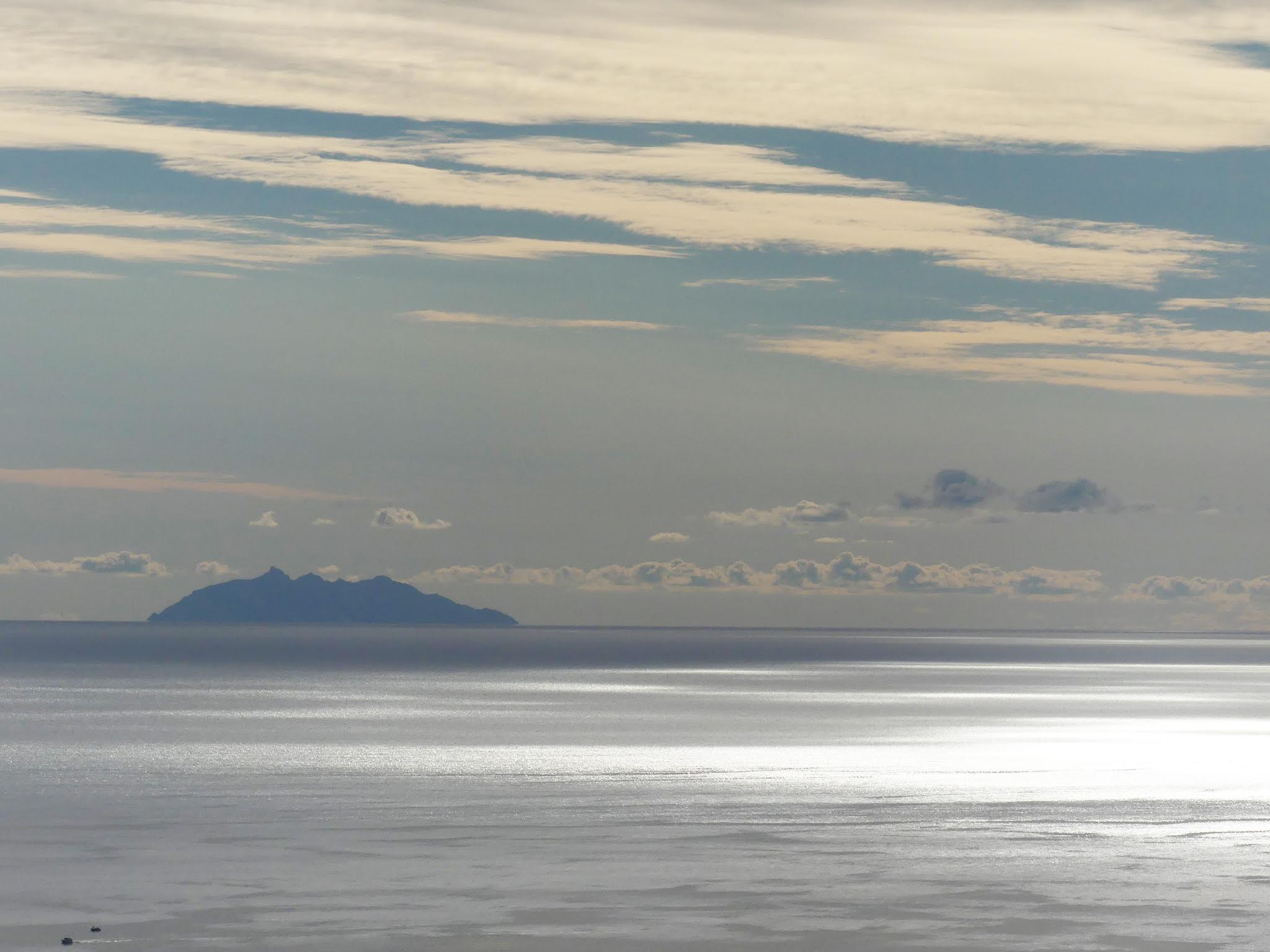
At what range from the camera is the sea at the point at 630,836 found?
29.4 meters

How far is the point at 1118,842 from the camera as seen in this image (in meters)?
40.5

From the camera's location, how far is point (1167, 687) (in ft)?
541

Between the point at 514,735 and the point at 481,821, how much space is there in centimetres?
3733

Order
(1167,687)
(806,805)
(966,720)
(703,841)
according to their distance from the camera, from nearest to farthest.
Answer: (703,841)
(806,805)
(966,720)
(1167,687)

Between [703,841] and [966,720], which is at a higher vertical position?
[966,720]

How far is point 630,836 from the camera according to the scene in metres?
40.8

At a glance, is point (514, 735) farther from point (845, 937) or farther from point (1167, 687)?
point (1167, 687)

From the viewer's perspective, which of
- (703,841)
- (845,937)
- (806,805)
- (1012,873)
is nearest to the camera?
(845,937)

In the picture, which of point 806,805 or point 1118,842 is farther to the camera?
point 806,805

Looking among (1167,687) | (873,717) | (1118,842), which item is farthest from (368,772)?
(1167,687)

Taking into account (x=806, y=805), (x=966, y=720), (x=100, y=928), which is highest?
(x=966, y=720)

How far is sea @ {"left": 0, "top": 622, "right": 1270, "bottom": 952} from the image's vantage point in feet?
96.4

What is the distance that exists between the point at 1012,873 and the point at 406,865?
11919 millimetres

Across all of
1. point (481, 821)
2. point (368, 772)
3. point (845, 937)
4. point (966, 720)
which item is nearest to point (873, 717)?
point (966, 720)
